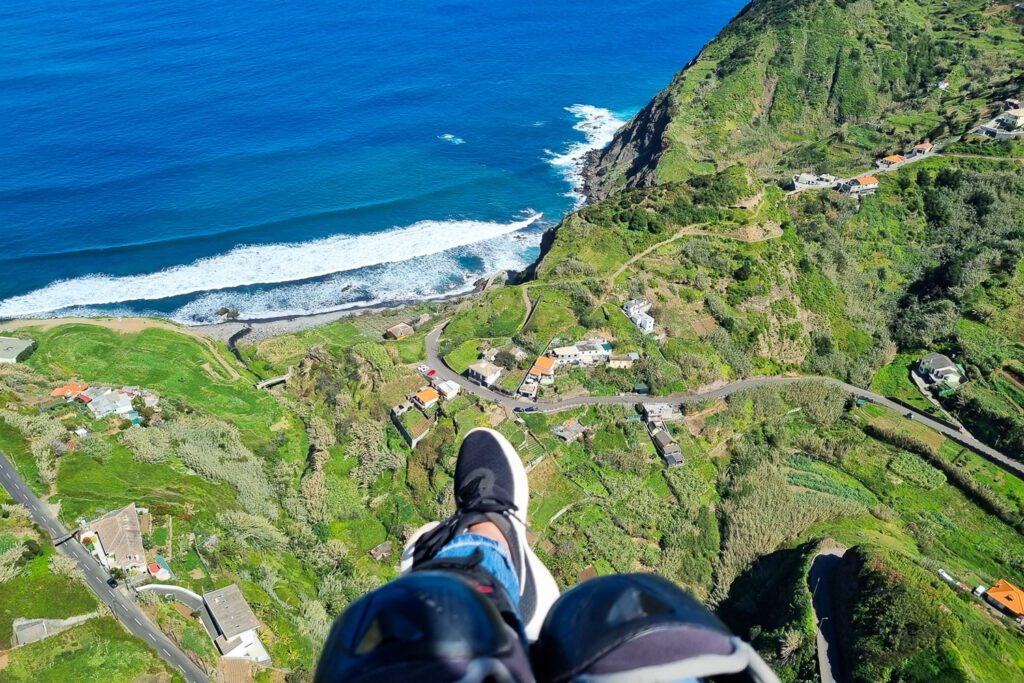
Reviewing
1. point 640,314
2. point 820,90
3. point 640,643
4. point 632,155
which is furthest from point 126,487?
point 820,90

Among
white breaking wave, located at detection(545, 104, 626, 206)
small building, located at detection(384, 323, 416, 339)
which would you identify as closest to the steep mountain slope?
white breaking wave, located at detection(545, 104, 626, 206)

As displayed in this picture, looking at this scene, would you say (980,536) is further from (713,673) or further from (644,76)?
(644,76)

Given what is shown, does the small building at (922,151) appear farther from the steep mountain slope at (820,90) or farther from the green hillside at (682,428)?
the steep mountain slope at (820,90)

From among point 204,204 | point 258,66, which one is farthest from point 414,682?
point 258,66

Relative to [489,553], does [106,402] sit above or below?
below

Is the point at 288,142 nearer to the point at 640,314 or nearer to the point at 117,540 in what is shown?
the point at 640,314

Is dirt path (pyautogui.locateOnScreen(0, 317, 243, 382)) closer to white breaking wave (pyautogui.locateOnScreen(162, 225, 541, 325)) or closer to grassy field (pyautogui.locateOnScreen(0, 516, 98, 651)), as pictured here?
white breaking wave (pyautogui.locateOnScreen(162, 225, 541, 325))
